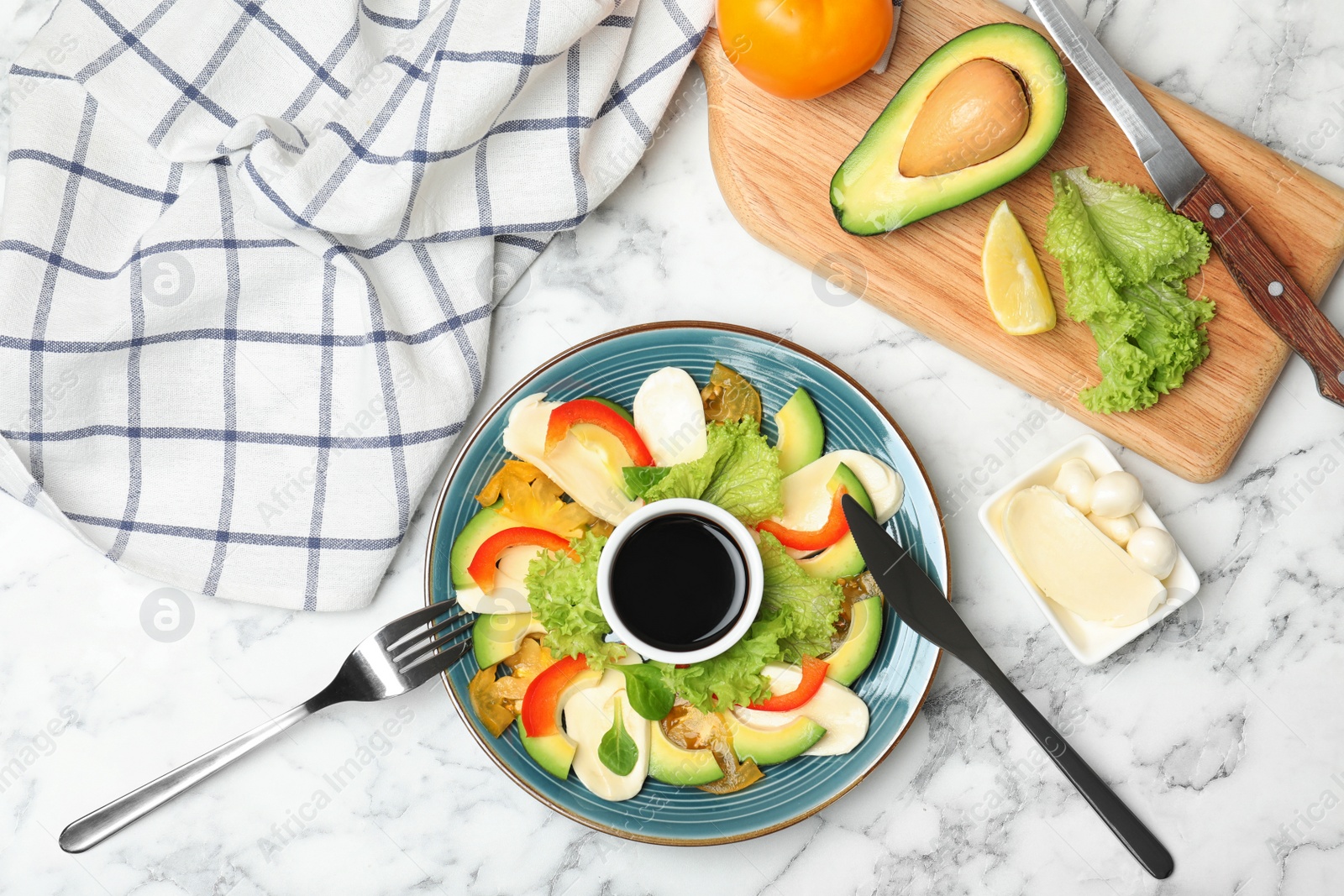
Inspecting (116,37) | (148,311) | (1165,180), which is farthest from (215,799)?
(1165,180)

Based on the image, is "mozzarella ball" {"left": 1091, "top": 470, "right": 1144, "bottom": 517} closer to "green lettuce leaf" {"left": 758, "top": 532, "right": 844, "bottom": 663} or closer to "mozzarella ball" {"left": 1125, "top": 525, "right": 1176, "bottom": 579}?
"mozzarella ball" {"left": 1125, "top": 525, "right": 1176, "bottom": 579}

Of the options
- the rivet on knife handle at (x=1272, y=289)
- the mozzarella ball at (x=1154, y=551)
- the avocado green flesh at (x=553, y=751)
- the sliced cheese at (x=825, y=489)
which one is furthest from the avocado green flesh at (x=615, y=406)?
the rivet on knife handle at (x=1272, y=289)

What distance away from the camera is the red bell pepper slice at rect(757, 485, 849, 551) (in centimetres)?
115

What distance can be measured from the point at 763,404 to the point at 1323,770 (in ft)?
3.38

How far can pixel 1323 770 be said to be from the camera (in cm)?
132

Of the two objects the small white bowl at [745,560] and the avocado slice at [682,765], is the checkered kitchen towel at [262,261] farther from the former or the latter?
the avocado slice at [682,765]

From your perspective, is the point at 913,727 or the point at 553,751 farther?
the point at 913,727

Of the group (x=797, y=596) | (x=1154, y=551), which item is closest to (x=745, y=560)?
(x=797, y=596)

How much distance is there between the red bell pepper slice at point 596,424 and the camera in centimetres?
115

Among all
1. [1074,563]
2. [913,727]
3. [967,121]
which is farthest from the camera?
[913,727]

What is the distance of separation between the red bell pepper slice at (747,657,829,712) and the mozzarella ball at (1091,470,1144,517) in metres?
0.44

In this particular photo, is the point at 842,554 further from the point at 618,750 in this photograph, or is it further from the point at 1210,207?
the point at 1210,207

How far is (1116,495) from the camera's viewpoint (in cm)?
118

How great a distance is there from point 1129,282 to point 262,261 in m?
1.23
